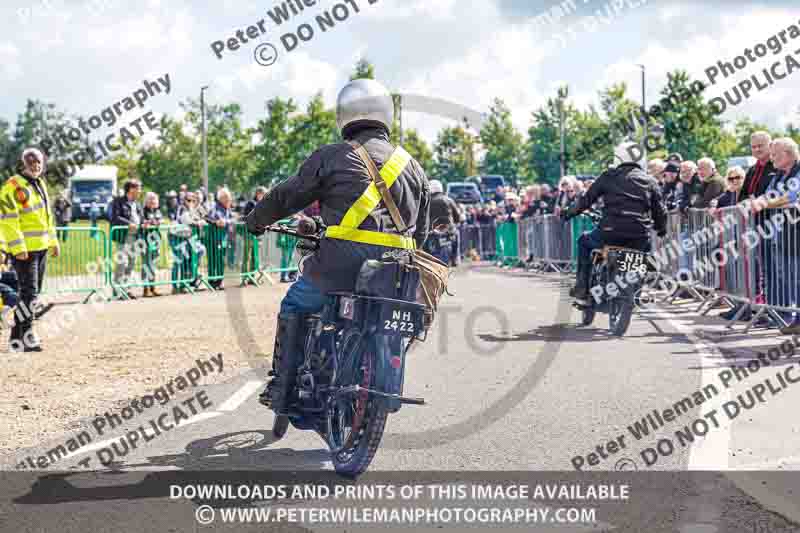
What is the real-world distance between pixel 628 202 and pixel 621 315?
1.28 metres

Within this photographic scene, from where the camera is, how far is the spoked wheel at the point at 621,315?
11.9m

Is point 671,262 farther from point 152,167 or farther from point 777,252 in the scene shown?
point 152,167

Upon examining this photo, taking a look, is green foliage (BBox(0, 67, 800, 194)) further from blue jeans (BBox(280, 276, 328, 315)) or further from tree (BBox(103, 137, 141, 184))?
blue jeans (BBox(280, 276, 328, 315))

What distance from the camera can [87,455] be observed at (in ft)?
20.2

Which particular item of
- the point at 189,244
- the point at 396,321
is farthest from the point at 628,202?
the point at 189,244

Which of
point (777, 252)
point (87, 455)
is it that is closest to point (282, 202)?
point (87, 455)

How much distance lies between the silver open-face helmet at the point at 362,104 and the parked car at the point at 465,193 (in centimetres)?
5106

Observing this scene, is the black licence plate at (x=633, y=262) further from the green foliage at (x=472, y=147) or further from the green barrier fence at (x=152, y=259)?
the green foliage at (x=472, y=147)

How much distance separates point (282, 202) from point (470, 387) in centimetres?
309

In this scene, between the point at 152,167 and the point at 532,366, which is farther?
the point at 152,167

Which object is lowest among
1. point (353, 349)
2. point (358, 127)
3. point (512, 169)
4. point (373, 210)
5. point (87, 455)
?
point (87, 455)

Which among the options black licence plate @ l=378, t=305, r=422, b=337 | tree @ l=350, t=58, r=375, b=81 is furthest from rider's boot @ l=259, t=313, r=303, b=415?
tree @ l=350, t=58, r=375, b=81

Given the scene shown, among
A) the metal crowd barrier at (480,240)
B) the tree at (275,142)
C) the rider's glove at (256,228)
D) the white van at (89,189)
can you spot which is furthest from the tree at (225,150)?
the rider's glove at (256,228)

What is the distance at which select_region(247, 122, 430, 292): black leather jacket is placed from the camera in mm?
5688
